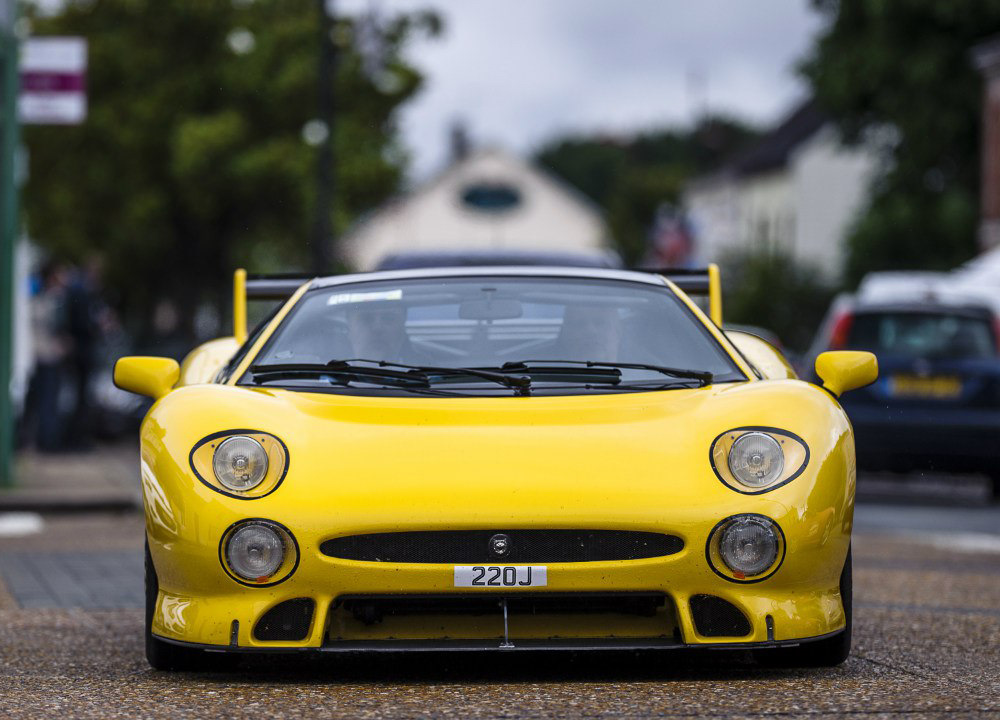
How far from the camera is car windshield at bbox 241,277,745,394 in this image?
592 centimetres

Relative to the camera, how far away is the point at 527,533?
5328 mm

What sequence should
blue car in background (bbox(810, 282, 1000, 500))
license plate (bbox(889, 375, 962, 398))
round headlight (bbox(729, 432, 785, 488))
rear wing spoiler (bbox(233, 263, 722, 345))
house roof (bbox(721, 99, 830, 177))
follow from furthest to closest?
house roof (bbox(721, 99, 830, 177)) → license plate (bbox(889, 375, 962, 398)) → blue car in background (bbox(810, 282, 1000, 500)) → rear wing spoiler (bbox(233, 263, 722, 345)) → round headlight (bbox(729, 432, 785, 488))

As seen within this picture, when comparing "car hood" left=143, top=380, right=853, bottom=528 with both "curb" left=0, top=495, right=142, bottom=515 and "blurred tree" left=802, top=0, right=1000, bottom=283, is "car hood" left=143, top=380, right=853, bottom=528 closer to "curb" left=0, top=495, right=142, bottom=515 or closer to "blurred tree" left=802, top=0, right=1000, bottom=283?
"curb" left=0, top=495, right=142, bottom=515

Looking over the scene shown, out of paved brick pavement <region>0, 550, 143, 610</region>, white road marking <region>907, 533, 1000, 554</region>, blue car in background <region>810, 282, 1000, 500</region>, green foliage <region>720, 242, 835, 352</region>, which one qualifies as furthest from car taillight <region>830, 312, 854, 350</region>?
green foliage <region>720, 242, 835, 352</region>

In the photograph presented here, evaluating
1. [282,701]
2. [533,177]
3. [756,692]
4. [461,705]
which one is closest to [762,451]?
[756,692]

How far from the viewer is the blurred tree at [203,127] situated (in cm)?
4281

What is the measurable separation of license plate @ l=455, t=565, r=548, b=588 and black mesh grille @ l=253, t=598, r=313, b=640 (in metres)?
0.42

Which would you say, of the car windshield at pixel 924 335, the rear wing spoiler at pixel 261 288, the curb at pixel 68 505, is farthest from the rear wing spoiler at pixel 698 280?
the car windshield at pixel 924 335

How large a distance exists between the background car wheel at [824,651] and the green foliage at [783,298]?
39176 mm

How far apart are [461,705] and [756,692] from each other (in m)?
0.79

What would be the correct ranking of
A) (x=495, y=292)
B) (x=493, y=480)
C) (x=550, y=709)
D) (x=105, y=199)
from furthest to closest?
1. (x=105, y=199)
2. (x=495, y=292)
3. (x=493, y=480)
4. (x=550, y=709)

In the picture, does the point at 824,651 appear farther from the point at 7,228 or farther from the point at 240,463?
the point at 7,228

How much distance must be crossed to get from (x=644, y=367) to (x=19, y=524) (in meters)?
7.46

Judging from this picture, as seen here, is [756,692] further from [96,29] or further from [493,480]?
[96,29]
